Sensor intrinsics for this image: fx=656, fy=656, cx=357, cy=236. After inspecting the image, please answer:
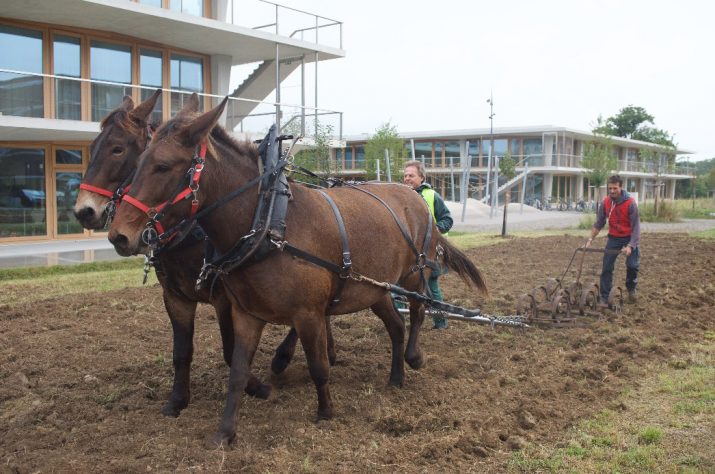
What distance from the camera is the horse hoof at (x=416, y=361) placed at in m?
6.11

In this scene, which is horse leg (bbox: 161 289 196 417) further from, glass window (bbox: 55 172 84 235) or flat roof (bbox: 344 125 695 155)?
flat roof (bbox: 344 125 695 155)

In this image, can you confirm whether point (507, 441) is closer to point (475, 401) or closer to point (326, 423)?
point (475, 401)

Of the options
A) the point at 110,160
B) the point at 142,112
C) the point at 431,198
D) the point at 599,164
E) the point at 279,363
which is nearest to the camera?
the point at 110,160

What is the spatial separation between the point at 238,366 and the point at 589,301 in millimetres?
5590

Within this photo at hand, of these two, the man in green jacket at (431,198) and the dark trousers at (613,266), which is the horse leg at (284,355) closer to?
the man in green jacket at (431,198)

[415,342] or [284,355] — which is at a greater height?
[415,342]

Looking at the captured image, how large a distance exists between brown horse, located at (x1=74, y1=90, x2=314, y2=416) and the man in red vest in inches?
231

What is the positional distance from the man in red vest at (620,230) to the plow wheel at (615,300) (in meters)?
0.23

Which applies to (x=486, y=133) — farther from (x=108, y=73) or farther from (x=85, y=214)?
(x=85, y=214)

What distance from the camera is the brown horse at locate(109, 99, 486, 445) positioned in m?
3.98

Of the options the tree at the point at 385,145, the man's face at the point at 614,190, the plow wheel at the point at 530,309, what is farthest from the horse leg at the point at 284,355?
the tree at the point at 385,145

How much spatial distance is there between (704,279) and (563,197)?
4601cm

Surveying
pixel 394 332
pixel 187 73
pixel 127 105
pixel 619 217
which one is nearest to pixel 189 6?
pixel 187 73

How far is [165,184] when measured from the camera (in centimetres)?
397
